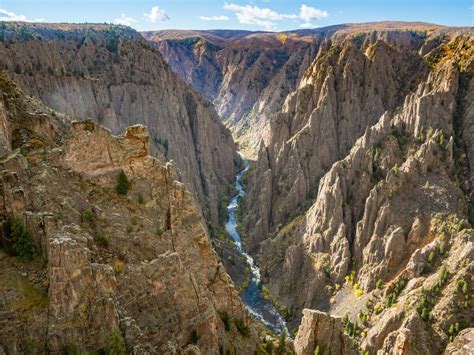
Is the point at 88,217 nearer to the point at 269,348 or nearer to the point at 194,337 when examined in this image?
the point at 194,337

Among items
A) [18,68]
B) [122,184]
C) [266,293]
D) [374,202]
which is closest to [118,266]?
[122,184]

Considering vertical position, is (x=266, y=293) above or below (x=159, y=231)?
below

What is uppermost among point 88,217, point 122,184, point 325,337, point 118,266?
point 122,184

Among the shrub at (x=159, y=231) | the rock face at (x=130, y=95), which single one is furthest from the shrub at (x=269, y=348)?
the rock face at (x=130, y=95)

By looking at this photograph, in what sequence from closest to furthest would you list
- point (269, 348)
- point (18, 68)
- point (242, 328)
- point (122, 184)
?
point (122, 184)
point (242, 328)
point (269, 348)
point (18, 68)

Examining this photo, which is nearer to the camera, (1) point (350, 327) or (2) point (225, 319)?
(2) point (225, 319)

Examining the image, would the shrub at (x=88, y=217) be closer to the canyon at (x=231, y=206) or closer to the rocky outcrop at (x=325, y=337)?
the canyon at (x=231, y=206)

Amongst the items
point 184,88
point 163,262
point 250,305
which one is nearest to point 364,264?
point 250,305

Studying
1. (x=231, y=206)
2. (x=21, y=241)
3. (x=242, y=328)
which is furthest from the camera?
(x=231, y=206)
